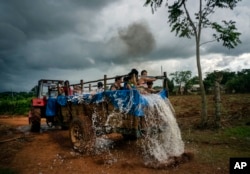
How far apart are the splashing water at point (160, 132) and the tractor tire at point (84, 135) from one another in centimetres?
175

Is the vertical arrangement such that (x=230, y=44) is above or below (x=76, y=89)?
above

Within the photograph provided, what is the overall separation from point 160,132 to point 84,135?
2462 mm

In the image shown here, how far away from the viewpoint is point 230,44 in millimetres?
12914

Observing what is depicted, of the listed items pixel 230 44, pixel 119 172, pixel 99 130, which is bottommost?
pixel 119 172

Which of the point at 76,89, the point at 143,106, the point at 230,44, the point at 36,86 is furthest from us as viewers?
the point at 36,86

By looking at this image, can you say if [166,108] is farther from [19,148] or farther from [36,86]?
[36,86]

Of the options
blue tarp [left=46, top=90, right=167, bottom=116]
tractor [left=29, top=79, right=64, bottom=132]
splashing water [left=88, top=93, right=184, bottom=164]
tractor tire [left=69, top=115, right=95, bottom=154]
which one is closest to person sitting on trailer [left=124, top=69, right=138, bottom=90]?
blue tarp [left=46, top=90, right=167, bottom=116]

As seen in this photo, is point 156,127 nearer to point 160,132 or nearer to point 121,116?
point 160,132

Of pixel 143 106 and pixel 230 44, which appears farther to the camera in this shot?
pixel 230 44

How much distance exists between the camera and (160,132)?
324 inches

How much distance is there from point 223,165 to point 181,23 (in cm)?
831

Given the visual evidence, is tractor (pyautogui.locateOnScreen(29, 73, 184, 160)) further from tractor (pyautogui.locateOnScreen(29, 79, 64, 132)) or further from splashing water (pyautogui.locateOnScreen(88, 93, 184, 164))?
tractor (pyautogui.locateOnScreen(29, 79, 64, 132))

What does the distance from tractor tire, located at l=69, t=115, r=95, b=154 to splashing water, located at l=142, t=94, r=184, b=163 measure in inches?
68.7

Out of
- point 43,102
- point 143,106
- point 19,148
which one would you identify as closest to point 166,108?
point 143,106
